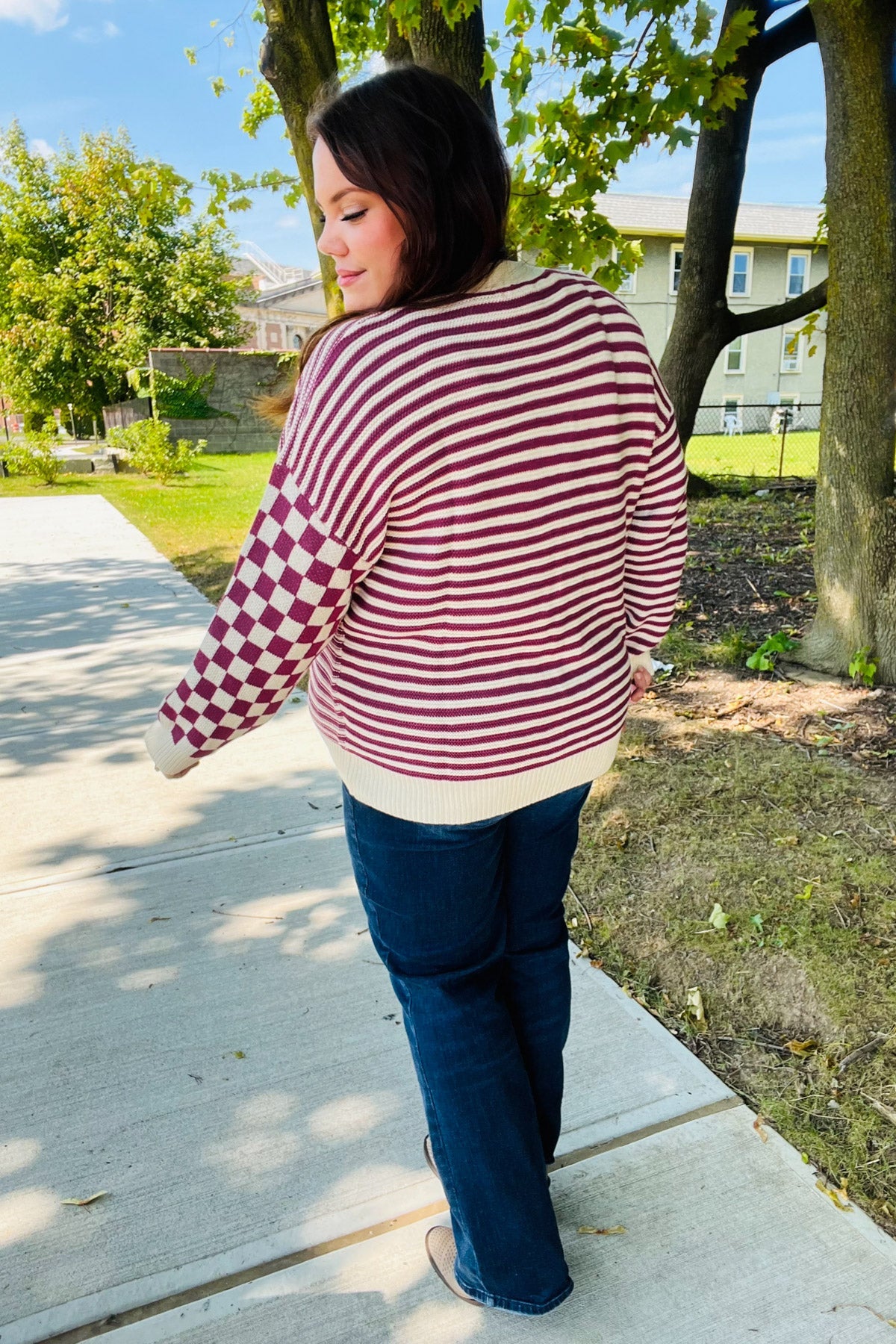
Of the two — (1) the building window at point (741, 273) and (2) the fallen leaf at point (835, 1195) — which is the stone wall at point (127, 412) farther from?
(1) the building window at point (741, 273)

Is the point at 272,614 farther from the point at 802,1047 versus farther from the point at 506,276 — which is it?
the point at 802,1047

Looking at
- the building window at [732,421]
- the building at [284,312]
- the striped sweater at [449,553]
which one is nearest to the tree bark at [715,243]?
the striped sweater at [449,553]

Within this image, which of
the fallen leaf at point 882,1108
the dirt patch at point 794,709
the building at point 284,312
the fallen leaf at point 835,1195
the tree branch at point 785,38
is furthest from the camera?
the building at point 284,312

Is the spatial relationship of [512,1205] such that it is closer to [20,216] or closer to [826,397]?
[826,397]

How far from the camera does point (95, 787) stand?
3518 millimetres

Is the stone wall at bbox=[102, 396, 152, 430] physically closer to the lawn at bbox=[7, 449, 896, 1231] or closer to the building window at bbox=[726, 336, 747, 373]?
the lawn at bbox=[7, 449, 896, 1231]

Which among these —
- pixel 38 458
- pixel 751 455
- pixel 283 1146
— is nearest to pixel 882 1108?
pixel 283 1146

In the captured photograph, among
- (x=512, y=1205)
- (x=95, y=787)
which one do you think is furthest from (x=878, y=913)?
(x=95, y=787)

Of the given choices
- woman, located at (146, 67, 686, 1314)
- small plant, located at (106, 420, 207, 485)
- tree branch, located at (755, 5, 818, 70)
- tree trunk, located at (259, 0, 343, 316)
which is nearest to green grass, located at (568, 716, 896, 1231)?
woman, located at (146, 67, 686, 1314)

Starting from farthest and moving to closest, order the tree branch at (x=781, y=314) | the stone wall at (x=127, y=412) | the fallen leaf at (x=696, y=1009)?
the stone wall at (x=127, y=412)
the tree branch at (x=781, y=314)
the fallen leaf at (x=696, y=1009)

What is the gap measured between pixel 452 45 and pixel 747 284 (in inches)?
1166

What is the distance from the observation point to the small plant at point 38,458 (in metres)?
13.2

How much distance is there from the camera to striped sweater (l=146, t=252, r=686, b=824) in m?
1.09

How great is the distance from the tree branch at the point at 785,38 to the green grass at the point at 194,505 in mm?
4264
